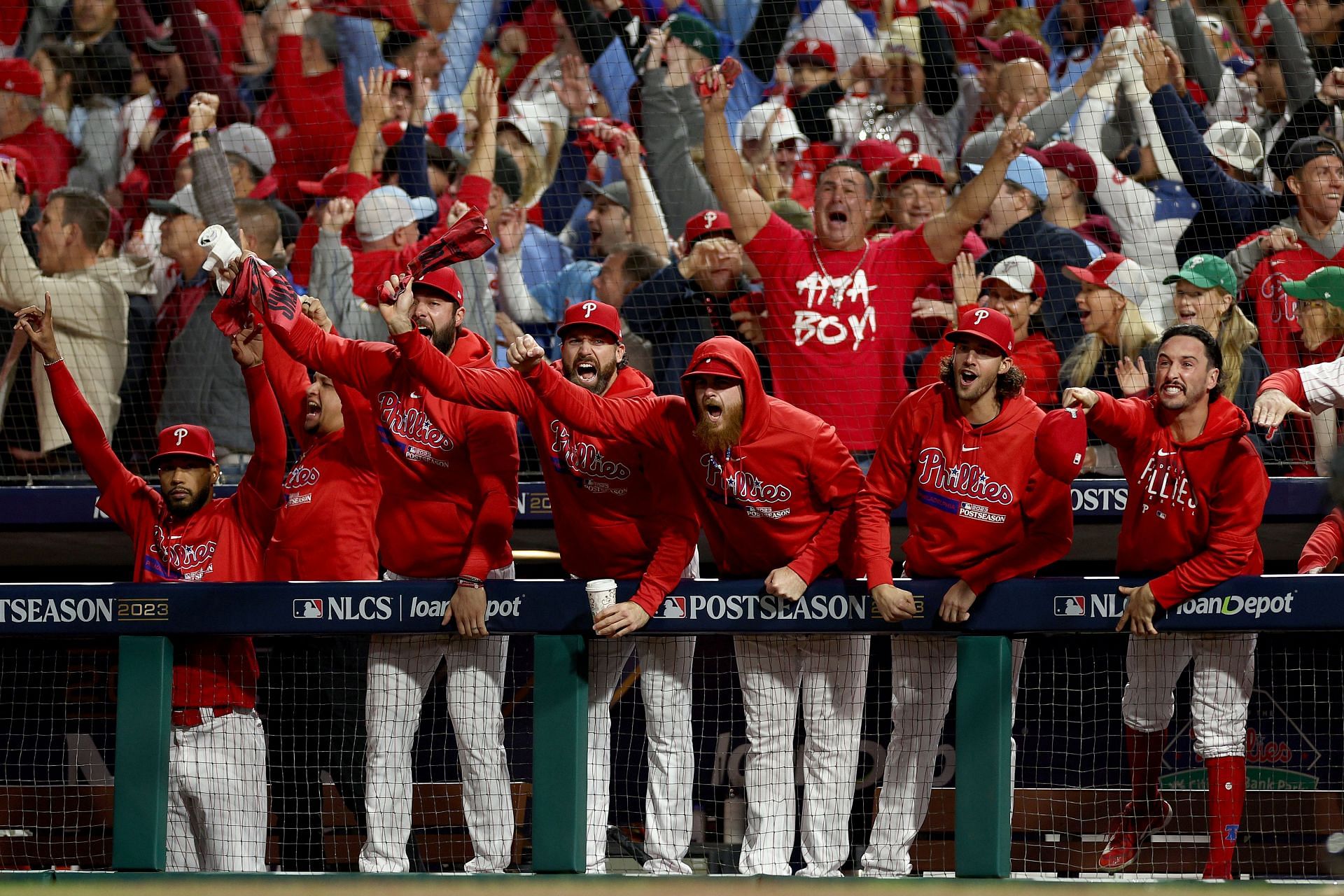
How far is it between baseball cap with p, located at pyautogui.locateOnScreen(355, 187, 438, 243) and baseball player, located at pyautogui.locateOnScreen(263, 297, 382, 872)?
1.89 metres

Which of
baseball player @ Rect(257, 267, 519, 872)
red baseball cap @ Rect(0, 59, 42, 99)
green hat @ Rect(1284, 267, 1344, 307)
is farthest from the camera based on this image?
red baseball cap @ Rect(0, 59, 42, 99)

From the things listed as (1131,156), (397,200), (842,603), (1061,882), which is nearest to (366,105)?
(397,200)

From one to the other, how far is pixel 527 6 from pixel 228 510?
4.56 meters

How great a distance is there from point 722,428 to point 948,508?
78 centimetres

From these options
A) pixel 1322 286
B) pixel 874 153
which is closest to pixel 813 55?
pixel 874 153

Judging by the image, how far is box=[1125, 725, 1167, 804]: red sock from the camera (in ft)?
15.0

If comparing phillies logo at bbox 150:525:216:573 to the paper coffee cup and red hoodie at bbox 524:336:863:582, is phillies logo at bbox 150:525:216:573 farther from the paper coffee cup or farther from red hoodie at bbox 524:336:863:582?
the paper coffee cup

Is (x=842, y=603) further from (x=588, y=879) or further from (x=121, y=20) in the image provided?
(x=121, y=20)

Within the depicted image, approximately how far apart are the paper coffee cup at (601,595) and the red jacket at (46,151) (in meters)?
5.72

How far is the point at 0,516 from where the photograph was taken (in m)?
6.81

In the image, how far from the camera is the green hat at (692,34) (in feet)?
26.1

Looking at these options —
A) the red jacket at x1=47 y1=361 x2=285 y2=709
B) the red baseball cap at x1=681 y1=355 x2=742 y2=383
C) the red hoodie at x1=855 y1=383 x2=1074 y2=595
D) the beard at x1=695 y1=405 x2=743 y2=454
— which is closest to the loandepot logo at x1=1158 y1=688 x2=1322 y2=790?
the red hoodie at x1=855 y1=383 x2=1074 y2=595

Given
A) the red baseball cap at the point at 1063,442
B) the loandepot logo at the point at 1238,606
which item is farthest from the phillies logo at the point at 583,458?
the loandepot logo at the point at 1238,606

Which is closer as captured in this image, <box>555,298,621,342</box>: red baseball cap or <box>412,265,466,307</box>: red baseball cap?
<box>555,298,621,342</box>: red baseball cap
